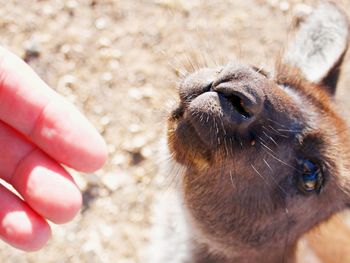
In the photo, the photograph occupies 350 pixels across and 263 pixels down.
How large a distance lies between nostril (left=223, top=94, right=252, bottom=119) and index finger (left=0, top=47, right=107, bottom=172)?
1.82ft

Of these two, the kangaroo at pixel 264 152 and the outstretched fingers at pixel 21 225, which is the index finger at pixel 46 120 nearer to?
the outstretched fingers at pixel 21 225

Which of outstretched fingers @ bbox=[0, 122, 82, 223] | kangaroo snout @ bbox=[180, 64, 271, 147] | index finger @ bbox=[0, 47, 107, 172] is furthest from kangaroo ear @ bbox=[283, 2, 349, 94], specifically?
outstretched fingers @ bbox=[0, 122, 82, 223]

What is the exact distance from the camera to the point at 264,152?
2469mm

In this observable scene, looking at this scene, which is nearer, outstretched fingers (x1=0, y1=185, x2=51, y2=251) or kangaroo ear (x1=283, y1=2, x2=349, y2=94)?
outstretched fingers (x1=0, y1=185, x2=51, y2=251)

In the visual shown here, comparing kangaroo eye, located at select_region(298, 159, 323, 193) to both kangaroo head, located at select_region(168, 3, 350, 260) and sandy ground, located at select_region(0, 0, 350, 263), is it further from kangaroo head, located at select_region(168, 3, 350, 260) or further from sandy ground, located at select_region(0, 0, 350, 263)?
sandy ground, located at select_region(0, 0, 350, 263)

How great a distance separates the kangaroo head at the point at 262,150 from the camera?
Answer: 7.55 feet

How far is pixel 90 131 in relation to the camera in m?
2.32

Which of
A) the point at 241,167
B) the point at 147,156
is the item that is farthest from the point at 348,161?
the point at 147,156

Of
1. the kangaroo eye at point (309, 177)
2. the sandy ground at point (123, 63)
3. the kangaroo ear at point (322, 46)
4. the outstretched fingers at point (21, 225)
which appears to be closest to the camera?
the outstretched fingers at point (21, 225)

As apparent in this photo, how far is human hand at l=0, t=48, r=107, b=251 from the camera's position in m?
2.23

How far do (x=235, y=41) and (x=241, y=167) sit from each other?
2346 mm

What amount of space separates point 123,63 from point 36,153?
2.00 metres

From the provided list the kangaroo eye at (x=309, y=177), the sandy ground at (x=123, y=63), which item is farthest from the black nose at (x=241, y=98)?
the sandy ground at (x=123, y=63)

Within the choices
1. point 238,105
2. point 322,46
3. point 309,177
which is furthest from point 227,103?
point 322,46
